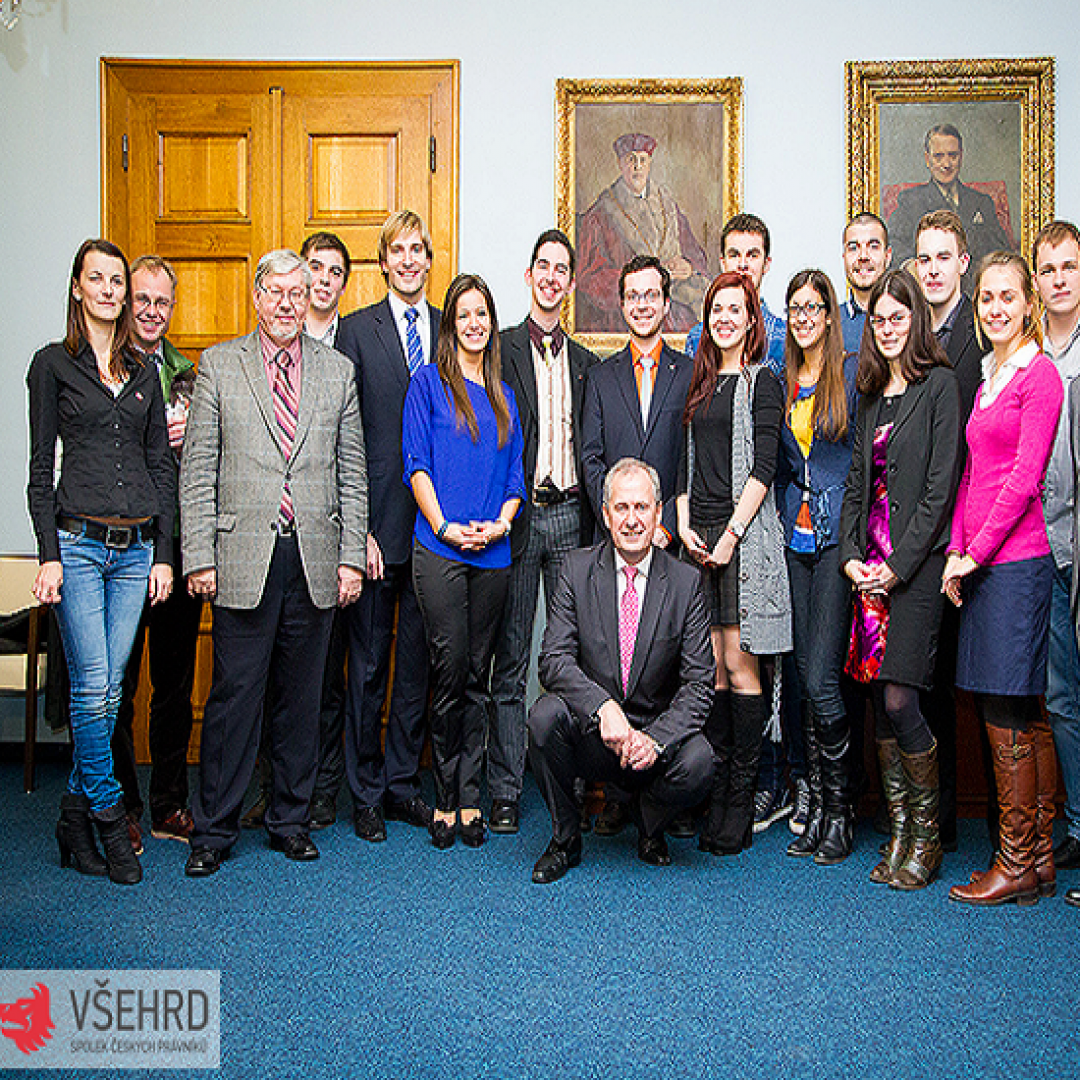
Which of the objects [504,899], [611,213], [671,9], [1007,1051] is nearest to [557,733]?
[504,899]

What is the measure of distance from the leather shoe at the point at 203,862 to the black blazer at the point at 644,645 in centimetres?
105

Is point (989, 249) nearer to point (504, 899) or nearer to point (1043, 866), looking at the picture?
point (1043, 866)

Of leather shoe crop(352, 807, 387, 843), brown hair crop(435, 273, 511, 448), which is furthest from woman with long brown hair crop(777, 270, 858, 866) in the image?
leather shoe crop(352, 807, 387, 843)

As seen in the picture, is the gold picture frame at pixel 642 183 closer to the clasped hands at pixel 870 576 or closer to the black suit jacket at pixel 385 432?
the black suit jacket at pixel 385 432

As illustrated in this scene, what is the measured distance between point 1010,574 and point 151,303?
2597 mm

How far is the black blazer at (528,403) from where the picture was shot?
3422 millimetres

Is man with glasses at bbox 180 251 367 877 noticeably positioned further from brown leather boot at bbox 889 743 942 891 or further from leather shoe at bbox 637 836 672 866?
brown leather boot at bbox 889 743 942 891

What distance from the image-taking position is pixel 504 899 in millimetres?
2812

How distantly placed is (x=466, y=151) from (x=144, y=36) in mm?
1456

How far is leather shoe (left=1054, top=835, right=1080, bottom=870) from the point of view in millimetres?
3078

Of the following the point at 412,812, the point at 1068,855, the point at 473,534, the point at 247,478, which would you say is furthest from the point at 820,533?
the point at 247,478

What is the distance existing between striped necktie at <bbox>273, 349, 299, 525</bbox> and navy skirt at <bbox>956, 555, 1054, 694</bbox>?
1928mm

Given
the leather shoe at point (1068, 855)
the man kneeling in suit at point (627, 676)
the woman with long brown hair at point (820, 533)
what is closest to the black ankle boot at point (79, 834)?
the man kneeling in suit at point (627, 676)

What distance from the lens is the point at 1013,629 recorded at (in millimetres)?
2795
